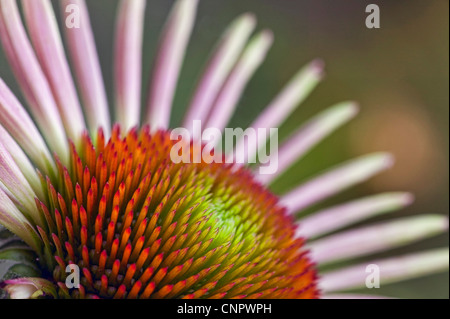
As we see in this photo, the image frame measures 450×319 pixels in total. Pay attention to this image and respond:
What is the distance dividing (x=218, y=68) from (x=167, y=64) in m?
0.08

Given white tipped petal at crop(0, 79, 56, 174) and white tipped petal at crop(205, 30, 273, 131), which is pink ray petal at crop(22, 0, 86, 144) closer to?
white tipped petal at crop(0, 79, 56, 174)

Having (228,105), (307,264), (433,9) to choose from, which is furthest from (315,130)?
(433,9)

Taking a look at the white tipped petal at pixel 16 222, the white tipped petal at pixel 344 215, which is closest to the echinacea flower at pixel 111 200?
the white tipped petal at pixel 16 222

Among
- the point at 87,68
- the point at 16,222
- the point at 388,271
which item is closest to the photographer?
the point at 16,222

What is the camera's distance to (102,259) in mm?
529

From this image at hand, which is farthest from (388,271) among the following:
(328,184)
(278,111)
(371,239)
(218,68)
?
(218,68)

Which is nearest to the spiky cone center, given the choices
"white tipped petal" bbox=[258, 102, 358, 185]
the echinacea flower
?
the echinacea flower

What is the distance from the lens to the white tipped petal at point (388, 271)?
810 millimetres

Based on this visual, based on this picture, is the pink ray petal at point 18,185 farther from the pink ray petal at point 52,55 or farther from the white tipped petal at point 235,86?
the white tipped petal at point 235,86

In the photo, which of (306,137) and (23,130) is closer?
(23,130)

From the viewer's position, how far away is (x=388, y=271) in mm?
820

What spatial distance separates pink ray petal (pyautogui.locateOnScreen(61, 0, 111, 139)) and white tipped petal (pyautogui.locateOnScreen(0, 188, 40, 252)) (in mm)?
197

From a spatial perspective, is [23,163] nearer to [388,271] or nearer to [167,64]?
[167,64]
